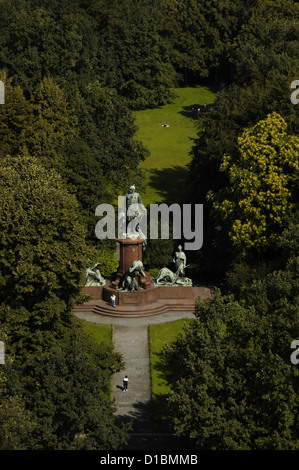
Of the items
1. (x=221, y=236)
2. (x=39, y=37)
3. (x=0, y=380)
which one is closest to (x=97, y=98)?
(x=39, y=37)

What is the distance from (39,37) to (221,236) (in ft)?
110

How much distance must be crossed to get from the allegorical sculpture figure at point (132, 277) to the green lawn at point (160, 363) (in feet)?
10.7

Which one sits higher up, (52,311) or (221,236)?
(221,236)

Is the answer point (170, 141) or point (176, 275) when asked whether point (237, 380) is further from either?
point (170, 141)

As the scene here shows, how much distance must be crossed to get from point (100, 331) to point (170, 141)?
4758cm

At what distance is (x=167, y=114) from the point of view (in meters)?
112

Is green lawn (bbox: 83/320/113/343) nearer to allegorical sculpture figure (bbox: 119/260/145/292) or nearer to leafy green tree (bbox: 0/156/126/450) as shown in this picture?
allegorical sculpture figure (bbox: 119/260/145/292)

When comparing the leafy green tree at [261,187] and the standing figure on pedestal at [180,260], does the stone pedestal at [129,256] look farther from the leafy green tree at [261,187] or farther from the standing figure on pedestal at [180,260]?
the leafy green tree at [261,187]

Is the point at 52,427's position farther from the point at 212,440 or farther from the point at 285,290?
the point at 285,290

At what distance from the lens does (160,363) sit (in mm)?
55625

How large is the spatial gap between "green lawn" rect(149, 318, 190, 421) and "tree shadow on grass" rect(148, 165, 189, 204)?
2524cm

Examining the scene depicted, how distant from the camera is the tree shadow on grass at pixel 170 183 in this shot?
287ft

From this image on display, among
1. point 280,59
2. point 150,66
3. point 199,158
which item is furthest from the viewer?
point 150,66

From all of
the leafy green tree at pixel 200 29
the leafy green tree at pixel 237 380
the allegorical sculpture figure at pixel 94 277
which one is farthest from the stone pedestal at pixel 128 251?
the leafy green tree at pixel 200 29
